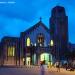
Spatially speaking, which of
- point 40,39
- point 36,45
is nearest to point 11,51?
point 36,45

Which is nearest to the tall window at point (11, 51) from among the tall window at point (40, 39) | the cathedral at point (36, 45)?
the cathedral at point (36, 45)

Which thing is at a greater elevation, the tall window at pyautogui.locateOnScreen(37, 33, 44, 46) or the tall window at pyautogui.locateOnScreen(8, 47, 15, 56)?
the tall window at pyautogui.locateOnScreen(37, 33, 44, 46)

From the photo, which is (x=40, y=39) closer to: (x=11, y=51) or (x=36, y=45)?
(x=36, y=45)

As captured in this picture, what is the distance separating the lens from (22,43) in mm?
102438

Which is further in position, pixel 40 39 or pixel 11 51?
pixel 40 39

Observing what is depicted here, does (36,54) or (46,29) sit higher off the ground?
(46,29)

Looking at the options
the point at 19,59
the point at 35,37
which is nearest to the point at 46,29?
the point at 35,37

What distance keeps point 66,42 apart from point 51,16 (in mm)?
9431

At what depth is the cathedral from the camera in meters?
101

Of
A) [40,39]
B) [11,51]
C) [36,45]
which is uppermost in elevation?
[40,39]

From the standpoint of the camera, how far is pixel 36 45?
10244 centimetres

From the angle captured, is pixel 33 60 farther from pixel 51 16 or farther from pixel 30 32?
pixel 51 16

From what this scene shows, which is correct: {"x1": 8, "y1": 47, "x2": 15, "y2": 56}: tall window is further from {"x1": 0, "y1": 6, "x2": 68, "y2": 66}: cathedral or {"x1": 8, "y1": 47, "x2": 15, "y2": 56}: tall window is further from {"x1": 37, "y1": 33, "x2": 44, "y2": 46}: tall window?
{"x1": 37, "y1": 33, "x2": 44, "y2": 46}: tall window

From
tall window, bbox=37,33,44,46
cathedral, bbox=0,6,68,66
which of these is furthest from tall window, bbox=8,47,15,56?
tall window, bbox=37,33,44,46
